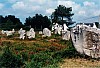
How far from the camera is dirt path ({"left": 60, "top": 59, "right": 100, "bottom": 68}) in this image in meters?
14.9

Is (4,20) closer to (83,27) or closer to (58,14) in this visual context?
(58,14)

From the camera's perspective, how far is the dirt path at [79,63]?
1491 cm

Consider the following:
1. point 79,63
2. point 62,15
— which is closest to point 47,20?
point 62,15

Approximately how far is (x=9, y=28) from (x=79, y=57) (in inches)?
1651

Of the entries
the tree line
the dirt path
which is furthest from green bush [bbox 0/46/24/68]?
the tree line

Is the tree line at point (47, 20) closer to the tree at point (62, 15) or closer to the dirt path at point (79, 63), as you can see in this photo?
the tree at point (62, 15)

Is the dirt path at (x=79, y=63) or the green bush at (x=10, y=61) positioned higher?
the green bush at (x=10, y=61)

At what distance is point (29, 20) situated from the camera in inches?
2468

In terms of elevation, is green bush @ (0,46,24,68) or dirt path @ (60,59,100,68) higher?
green bush @ (0,46,24,68)

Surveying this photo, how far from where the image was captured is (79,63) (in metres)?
15.9

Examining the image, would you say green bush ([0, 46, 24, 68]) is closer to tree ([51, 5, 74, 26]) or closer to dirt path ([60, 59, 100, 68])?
dirt path ([60, 59, 100, 68])

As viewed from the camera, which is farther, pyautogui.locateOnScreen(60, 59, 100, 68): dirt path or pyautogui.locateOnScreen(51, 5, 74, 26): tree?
pyautogui.locateOnScreen(51, 5, 74, 26): tree

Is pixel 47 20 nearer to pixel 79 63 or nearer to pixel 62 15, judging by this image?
pixel 62 15

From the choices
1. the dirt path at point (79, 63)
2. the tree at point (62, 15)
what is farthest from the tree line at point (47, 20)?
the dirt path at point (79, 63)
